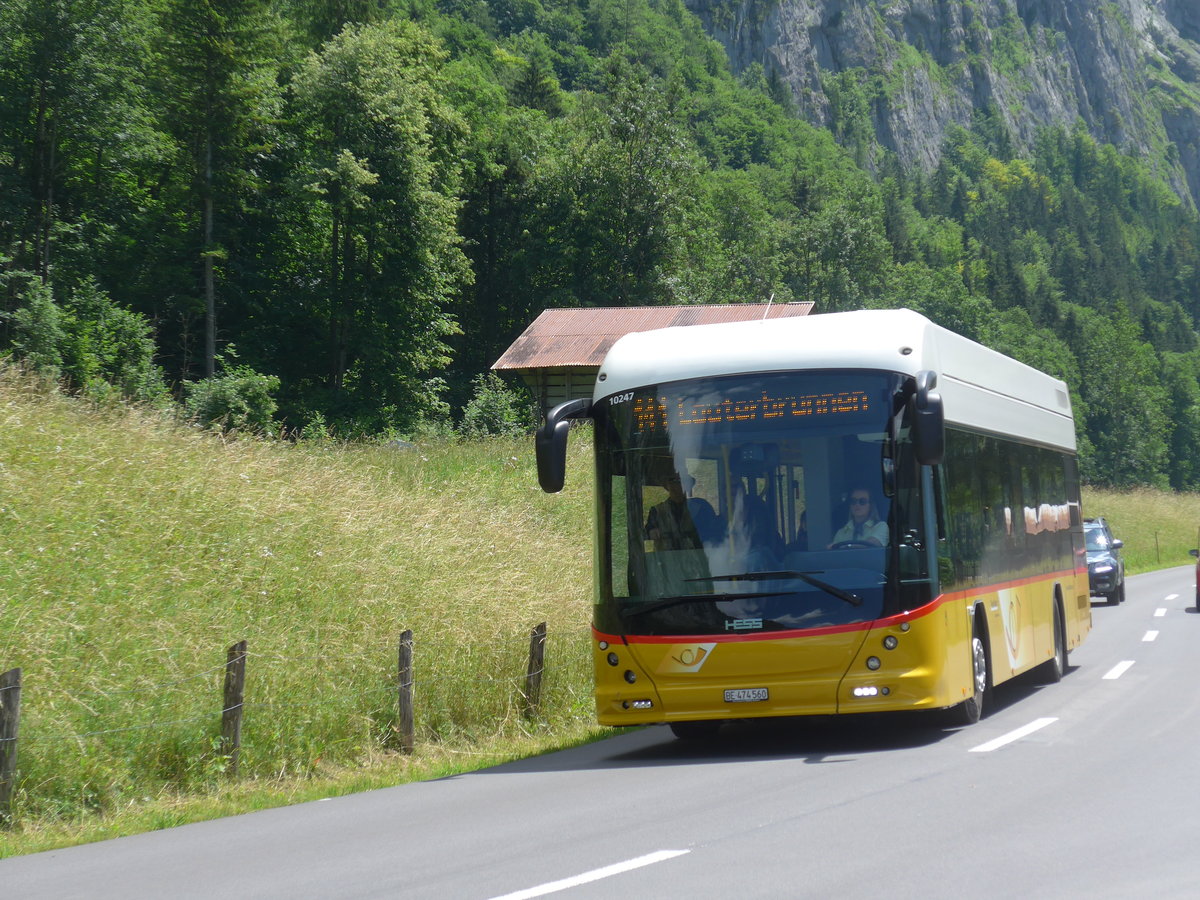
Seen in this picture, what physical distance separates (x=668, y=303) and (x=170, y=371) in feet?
80.7

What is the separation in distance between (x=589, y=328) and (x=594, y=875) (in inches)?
1667

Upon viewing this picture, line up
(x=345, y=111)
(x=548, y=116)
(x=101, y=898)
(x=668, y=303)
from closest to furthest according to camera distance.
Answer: (x=101, y=898) < (x=345, y=111) < (x=668, y=303) < (x=548, y=116)

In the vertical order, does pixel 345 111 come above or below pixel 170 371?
above

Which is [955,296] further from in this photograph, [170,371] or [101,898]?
[101,898]

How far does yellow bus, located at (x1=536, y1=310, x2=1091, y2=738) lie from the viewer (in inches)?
406

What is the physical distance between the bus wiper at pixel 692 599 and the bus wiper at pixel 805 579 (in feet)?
0.36

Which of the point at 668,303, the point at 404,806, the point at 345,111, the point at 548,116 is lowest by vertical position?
the point at 404,806

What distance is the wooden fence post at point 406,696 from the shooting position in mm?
12242

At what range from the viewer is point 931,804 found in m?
8.02

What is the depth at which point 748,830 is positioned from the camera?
7.45 m

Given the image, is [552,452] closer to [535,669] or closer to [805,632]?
[805,632]

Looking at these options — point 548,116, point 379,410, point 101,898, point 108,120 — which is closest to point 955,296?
point 548,116

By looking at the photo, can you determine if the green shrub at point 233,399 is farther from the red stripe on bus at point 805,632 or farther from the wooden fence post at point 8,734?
the wooden fence post at point 8,734

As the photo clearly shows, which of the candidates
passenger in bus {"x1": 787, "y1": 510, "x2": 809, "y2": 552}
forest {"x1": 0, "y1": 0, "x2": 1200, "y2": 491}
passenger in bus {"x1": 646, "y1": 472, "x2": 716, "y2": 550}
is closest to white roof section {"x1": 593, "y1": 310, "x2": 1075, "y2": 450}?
passenger in bus {"x1": 646, "y1": 472, "x2": 716, "y2": 550}
